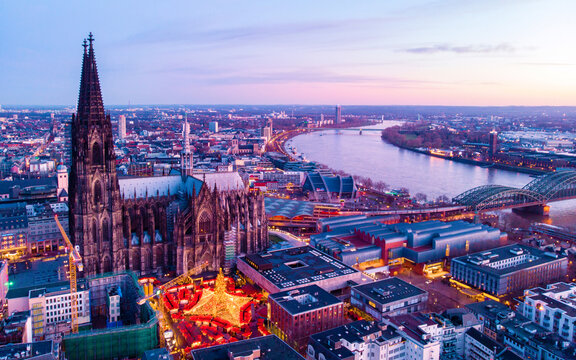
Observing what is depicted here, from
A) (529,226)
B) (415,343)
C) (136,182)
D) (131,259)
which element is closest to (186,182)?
(136,182)

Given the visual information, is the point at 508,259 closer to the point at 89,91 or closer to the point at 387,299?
the point at 387,299

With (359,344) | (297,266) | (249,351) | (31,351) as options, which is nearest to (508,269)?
(297,266)

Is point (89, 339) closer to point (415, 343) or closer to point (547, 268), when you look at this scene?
point (415, 343)

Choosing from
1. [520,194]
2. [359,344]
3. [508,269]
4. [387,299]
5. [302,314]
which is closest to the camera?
[359,344]

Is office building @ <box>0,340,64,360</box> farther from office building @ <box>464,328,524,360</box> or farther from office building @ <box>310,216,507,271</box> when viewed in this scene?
office building @ <box>310,216,507,271</box>

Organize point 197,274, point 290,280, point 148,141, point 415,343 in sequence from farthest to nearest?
1. point 148,141
2. point 197,274
3. point 290,280
4. point 415,343

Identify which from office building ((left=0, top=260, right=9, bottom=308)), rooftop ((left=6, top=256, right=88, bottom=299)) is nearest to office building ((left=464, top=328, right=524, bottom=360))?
rooftop ((left=6, top=256, right=88, bottom=299))

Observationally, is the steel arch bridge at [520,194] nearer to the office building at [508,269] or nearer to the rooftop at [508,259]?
the rooftop at [508,259]
